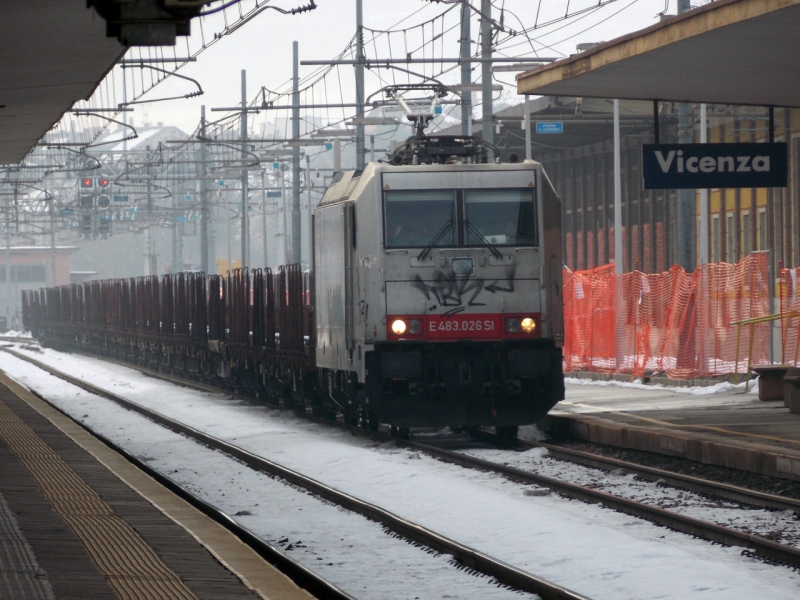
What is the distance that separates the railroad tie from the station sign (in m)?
7.49

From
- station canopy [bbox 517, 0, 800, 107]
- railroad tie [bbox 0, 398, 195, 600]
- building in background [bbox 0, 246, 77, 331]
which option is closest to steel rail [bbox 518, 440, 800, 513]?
station canopy [bbox 517, 0, 800, 107]

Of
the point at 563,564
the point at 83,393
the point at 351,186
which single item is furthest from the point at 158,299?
the point at 563,564

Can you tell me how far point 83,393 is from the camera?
29.9 meters

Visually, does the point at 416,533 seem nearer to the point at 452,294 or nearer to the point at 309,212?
the point at 452,294

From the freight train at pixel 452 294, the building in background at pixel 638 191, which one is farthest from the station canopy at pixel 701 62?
the building in background at pixel 638 191

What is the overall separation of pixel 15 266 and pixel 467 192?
340 ft

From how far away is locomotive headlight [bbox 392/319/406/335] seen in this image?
1558cm

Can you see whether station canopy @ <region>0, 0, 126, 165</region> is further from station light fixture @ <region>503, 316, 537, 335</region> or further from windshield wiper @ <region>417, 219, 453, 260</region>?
station light fixture @ <region>503, 316, 537, 335</region>

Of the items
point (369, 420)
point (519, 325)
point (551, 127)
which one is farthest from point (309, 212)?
point (519, 325)

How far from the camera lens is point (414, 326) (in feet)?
51.3

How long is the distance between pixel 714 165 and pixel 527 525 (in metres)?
7.52

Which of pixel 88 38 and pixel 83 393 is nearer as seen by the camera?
pixel 88 38

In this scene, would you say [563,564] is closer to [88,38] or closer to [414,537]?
[414,537]

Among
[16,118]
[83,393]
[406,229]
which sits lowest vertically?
[83,393]
